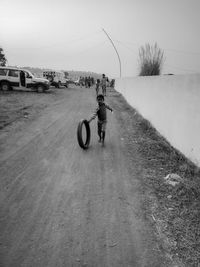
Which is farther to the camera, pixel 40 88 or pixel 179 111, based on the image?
pixel 40 88

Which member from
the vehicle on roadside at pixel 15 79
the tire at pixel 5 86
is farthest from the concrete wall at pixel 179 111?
the tire at pixel 5 86

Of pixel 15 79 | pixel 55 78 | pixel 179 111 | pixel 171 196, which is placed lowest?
pixel 171 196

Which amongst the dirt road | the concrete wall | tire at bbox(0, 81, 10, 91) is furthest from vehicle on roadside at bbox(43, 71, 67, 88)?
the dirt road

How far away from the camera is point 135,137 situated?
405 inches

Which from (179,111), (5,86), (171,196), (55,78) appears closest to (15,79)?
(5,86)

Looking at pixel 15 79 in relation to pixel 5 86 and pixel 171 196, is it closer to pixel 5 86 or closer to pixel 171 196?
pixel 5 86

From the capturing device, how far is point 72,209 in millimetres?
4707

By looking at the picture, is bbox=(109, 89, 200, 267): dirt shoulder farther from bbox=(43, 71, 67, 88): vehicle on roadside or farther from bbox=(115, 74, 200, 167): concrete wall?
bbox=(43, 71, 67, 88): vehicle on roadside

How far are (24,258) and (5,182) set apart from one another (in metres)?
2.40

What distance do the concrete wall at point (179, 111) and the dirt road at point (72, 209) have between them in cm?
145

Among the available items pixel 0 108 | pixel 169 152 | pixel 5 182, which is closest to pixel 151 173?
pixel 169 152

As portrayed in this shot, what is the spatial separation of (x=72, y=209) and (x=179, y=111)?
15.3 ft

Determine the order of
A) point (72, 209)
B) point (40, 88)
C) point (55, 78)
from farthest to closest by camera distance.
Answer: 1. point (55, 78)
2. point (40, 88)
3. point (72, 209)

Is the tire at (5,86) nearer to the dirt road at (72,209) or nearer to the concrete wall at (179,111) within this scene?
the concrete wall at (179,111)
